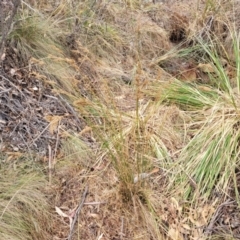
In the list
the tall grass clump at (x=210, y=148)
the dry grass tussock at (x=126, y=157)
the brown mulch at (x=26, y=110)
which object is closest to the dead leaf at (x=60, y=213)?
the dry grass tussock at (x=126, y=157)

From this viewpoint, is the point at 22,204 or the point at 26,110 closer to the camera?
the point at 22,204

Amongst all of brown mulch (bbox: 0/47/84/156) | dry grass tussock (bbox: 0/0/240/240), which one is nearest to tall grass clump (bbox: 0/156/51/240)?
dry grass tussock (bbox: 0/0/240/240)

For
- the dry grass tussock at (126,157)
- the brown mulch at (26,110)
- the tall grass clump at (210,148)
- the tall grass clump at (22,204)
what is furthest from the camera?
the brown mulch at (26,110)

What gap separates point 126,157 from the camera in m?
2.30

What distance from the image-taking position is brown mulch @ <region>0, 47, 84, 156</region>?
8.61ft

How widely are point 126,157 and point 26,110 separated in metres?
0.82

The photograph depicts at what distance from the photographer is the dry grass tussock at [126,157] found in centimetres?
227

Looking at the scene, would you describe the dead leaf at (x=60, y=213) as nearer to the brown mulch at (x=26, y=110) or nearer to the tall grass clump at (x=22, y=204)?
the tall grass clump at (x=22, y=204)

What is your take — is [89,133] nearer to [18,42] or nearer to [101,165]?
[101,165]

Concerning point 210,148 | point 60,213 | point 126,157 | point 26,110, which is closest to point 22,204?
point 60,213

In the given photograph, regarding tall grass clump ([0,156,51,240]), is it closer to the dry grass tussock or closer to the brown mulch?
the dry grass tussock

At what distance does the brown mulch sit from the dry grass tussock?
5 cm

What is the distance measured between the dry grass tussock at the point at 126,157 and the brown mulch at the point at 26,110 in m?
0.05

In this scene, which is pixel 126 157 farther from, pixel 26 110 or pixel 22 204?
pixel 26 110
